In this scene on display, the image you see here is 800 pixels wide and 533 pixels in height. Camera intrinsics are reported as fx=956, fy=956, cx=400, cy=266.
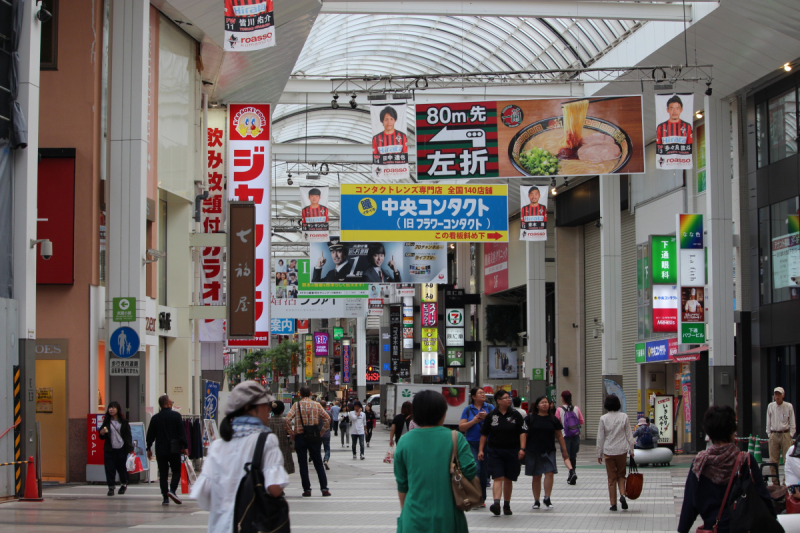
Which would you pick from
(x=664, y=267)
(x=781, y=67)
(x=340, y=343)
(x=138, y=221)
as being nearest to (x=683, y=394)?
(x=664, y=267)

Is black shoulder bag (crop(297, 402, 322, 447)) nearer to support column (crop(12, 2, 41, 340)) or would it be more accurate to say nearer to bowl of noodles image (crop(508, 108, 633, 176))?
support column (crop(12, 2, 41, 340))

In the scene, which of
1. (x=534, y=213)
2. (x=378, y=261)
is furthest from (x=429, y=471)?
(x=378, y=261)

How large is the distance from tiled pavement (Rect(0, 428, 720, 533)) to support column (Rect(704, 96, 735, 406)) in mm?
7416

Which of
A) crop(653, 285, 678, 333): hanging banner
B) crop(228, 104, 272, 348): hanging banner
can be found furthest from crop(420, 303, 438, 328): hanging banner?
crop(228, 104, 272, 348): hanging banner

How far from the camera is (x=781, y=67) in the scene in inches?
869

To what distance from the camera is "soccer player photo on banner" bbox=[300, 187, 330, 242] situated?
29062 millimetres

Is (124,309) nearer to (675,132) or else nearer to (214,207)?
(214,207)

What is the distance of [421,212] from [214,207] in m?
5.32

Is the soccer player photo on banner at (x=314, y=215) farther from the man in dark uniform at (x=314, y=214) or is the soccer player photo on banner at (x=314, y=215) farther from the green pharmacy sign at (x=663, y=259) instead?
the green pharmacy sign at (x=663, y=259)

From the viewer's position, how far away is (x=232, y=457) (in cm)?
470

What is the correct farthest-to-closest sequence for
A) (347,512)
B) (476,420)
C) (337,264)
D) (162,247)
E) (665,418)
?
(337,264)
(665,418)
(162,247)
(347,512)
(476,420)

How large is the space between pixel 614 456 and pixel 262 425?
7.70m

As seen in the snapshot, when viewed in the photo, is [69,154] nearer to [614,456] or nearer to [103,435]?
[103,435]

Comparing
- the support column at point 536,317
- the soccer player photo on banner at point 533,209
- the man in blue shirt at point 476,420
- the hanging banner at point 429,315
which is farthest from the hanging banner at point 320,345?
the man in blue shirt at point 476,420
